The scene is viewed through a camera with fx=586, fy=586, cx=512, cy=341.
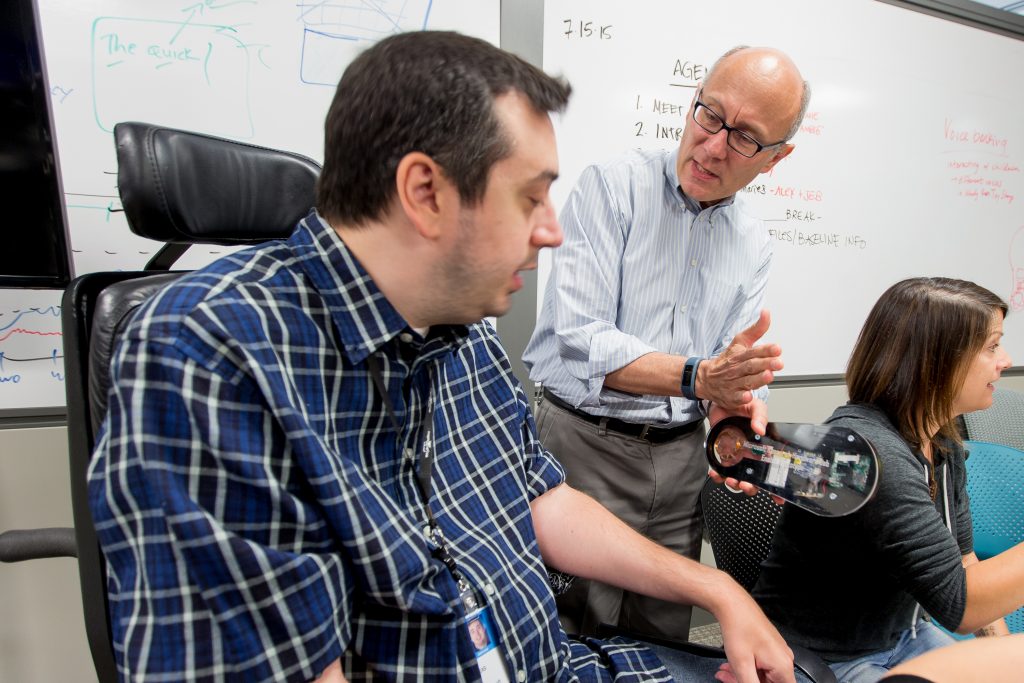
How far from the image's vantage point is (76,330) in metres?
0.72

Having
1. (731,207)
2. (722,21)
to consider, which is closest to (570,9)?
(722,21)

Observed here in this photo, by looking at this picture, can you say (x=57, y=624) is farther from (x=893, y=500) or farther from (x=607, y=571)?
(x=893, y=500)

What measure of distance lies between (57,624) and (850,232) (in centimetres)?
262

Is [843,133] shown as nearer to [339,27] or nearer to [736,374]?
[736,374]

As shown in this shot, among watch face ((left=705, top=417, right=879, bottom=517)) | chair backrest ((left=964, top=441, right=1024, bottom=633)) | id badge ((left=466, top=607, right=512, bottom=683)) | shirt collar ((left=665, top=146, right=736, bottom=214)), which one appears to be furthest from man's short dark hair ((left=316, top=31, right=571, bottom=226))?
chair backrest ((left=964, top=441, right=1024, bottom=633))

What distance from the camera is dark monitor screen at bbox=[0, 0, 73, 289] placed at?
3.10 feet

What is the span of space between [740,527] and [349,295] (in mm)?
991

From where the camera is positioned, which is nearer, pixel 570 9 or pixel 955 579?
pixel 955 579

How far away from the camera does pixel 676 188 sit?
4.22 ft

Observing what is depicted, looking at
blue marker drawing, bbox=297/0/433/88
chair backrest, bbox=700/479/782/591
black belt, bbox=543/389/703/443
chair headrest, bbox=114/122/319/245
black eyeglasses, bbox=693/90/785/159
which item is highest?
blue marker drawing, bbox=297/0/433/88

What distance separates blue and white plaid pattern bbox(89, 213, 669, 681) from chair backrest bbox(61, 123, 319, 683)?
0.16 meters

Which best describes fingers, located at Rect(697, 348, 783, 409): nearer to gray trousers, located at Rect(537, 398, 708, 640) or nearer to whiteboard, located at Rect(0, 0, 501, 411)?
gray trousers, located at Rect(537, 398, 708, 640)

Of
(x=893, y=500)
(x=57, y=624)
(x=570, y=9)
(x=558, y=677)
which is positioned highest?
(x=570, y=9)

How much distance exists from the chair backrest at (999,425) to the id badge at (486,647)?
5.39ft
